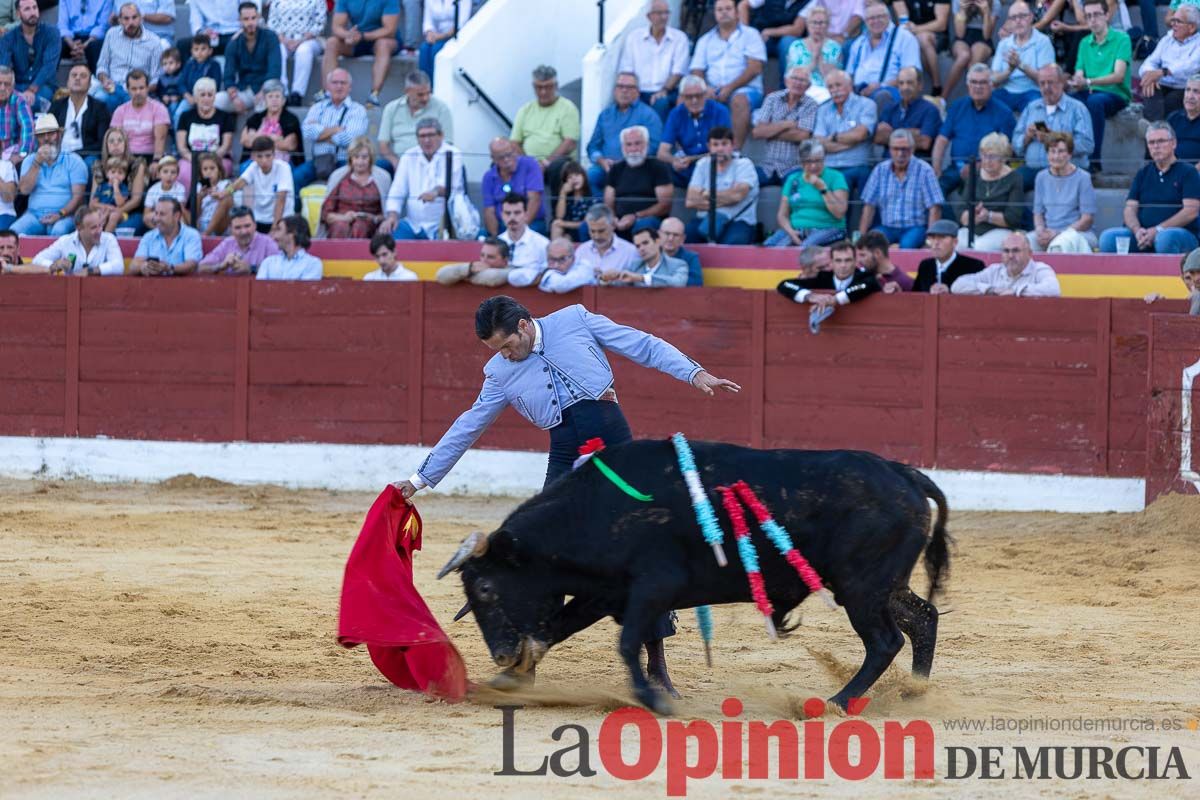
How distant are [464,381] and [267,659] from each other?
4767mm

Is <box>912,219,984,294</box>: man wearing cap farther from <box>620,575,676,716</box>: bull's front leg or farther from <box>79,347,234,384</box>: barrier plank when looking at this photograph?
<box>620,575,676,716</box>: bull's front leg

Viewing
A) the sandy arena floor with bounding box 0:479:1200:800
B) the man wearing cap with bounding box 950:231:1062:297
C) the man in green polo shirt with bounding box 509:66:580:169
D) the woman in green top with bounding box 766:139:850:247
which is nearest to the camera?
the sandy arena floor with bounding box 0:479:1200:800

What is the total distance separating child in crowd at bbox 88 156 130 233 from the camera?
11.3 meters

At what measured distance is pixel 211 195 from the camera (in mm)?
11211

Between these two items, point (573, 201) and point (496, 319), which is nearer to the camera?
point (496, 319)

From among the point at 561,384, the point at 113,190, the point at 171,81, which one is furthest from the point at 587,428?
the point at 171,81

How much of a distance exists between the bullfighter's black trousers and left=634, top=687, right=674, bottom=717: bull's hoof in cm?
51

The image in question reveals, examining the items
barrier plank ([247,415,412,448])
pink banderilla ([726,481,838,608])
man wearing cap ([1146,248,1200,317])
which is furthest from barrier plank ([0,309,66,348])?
pink banderilla ([726,481,838,608])

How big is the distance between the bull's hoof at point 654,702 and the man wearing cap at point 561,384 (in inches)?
19.3

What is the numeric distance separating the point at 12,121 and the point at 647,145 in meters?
4.75

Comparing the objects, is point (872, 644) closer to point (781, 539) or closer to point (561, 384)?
point (781, 539)

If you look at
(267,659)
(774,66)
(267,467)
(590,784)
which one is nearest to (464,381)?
(267,467)

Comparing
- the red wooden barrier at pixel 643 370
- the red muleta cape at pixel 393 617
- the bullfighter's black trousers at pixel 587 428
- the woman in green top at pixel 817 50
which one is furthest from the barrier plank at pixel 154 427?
the bullfighter's black trousers at pixel 587 428

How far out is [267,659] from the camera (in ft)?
18.2
